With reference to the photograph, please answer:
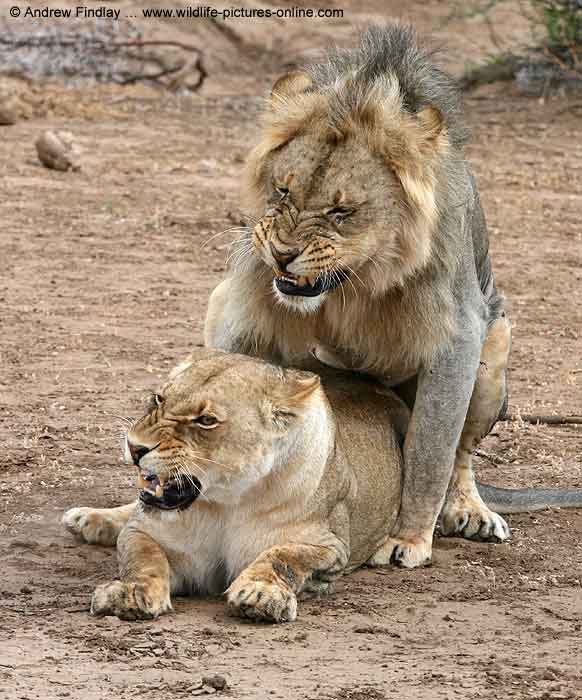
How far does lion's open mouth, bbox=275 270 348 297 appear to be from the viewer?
4.71 metres

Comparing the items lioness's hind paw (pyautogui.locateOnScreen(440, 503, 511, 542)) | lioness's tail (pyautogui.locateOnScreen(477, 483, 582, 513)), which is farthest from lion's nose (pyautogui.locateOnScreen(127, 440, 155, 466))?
lioness's tail (pyautogui.locateOnScreen(477, 483, 582, 513))

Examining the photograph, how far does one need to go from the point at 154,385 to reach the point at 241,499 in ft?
8.34

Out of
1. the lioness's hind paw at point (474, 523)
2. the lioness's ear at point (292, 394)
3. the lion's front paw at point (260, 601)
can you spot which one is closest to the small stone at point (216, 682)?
the lion's front paw at point (260, 601)

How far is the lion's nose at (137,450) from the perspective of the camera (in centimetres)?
433

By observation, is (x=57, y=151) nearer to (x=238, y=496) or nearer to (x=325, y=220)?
(x=325, y=220)

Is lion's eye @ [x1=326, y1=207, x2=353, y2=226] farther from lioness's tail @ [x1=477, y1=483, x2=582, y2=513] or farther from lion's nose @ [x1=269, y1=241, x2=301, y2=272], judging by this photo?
lioness's tail @ [x1=477, y1=483, x2=582, y2=513]

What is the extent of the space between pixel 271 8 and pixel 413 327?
1190 cm

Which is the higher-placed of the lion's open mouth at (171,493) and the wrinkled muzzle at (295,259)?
the wrinkled muzzle at (295,259)

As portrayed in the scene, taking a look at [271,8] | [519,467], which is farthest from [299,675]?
[271,8]

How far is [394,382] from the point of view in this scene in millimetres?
5570

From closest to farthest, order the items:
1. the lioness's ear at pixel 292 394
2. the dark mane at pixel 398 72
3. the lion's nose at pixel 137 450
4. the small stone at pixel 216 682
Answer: the small stone at pixel 216 682, the lion's nose at pixel 137 450, the lioness's ear at pixel 292 394, the dark mane at pixel 398 72

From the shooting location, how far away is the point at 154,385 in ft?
23.1

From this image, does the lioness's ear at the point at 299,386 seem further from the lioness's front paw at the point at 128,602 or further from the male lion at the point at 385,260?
the lioness's front paw at the point at 128,602

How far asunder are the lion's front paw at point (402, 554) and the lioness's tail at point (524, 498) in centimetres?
56
